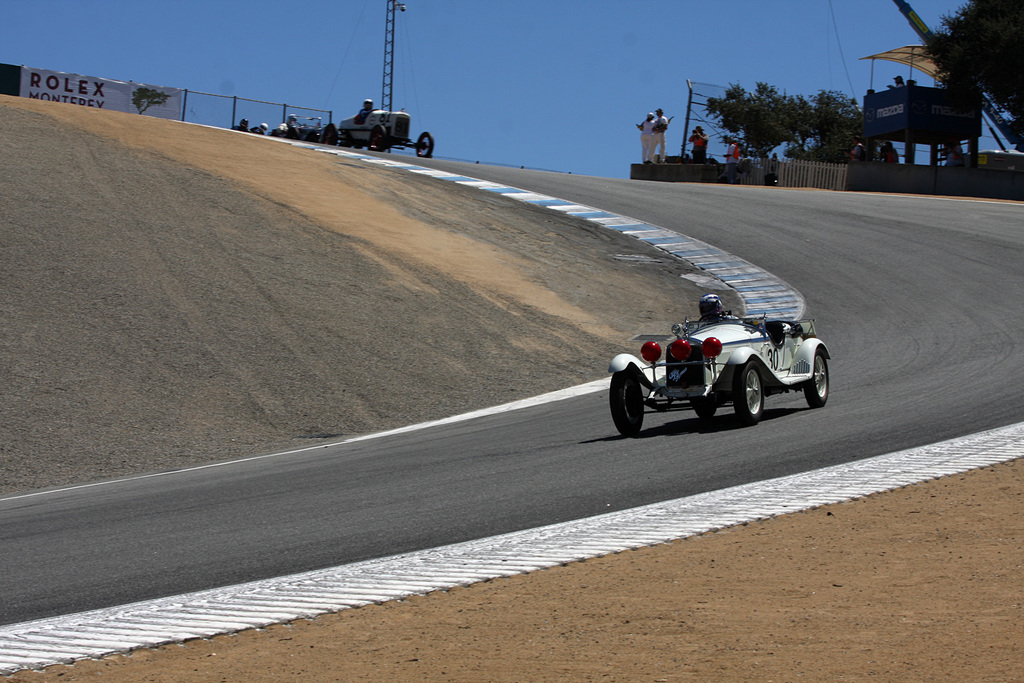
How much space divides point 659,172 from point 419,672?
117ft

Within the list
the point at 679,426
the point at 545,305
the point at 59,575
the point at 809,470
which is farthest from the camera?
the point at 545,305

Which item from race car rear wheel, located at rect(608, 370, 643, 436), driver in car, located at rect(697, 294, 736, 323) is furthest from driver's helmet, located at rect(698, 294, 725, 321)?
race car rear wheel, located at rect(608, 370, 643, 436)

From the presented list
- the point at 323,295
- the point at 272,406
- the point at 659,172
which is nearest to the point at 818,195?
the point at 659,172

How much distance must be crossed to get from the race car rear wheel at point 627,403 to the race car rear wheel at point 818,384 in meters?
1.98

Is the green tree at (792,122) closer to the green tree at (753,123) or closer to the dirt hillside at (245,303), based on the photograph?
the green tree at (753,123)

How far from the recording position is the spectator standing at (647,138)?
1453 inches

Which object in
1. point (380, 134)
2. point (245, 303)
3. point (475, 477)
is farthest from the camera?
point (380, 134)

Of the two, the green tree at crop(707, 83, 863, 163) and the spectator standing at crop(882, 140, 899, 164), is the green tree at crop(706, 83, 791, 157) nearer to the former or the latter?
the green tree at crop(707, 83, 863, 163)

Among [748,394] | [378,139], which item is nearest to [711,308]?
[748,394]

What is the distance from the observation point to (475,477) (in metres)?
7.72

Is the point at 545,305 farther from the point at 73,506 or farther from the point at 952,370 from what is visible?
the point at 73,506

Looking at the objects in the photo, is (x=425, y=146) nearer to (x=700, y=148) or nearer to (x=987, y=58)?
(x=700, y=148)

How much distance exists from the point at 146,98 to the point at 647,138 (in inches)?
774

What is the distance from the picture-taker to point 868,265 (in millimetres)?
21219
